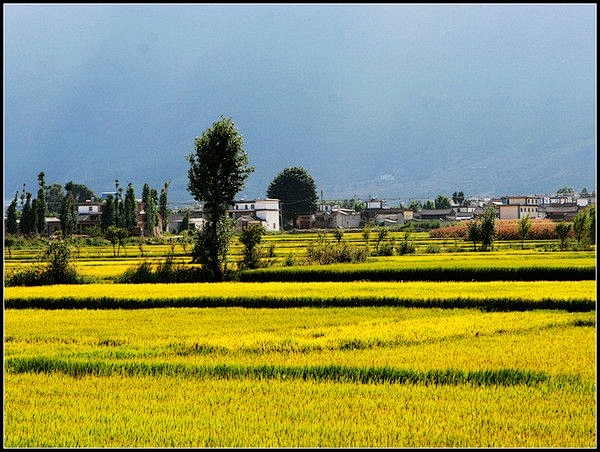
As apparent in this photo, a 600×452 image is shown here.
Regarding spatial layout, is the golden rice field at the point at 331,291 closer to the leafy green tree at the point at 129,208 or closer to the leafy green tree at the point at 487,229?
the leafy green tree at the point at 487,229

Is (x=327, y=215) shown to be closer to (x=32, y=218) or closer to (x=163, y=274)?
(x=32, y=218)

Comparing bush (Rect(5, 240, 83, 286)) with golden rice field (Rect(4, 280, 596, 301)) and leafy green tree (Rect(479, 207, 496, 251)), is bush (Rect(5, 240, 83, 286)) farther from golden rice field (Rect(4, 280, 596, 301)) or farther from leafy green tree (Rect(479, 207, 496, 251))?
leafy green tree (Rect(479, 207, 496, 251))

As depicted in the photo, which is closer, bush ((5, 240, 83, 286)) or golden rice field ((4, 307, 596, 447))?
golden rice field ((4, 307, 596, 447))

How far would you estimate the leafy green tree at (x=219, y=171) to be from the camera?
38594mm

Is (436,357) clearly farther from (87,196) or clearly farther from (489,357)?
(87,196)

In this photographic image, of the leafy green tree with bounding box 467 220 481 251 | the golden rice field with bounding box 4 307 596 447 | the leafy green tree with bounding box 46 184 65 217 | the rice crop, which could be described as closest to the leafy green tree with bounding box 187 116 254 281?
the rice crop

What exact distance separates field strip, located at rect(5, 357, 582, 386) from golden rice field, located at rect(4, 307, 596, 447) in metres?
0.03

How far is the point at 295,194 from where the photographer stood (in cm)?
10819

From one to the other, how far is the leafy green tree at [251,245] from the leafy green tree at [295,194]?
65.8 meters

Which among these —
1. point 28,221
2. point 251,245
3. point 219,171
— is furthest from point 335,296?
point 28,221

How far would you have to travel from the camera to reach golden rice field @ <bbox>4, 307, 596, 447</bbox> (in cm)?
891

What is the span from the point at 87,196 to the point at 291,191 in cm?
5985

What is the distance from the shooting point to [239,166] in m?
39.0

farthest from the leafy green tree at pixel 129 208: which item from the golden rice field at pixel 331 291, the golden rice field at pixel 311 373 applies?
the golden rice field at pixel 311 373
